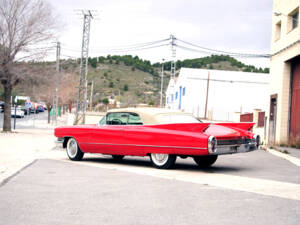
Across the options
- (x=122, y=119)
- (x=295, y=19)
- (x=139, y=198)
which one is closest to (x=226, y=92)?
(x=295, y=19)

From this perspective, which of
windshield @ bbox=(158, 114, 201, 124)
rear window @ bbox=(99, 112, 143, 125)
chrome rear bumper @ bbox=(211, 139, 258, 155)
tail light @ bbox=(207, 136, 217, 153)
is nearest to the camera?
tail light @ bbox=(207, 136, 217, 153)

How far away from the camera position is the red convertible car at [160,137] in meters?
9.08

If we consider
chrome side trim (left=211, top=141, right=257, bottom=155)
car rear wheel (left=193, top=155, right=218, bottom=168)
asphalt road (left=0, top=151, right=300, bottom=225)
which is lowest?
asphalt road (left=0, top=151, right=300, bottom=225)

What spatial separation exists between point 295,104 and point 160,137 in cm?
1322

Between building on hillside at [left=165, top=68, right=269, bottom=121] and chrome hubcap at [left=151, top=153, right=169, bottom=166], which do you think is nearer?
chrome hubcap at [left=151, top=153, right=169, bottom=166]

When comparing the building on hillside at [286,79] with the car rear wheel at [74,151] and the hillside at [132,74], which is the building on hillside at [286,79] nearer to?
the car rear wheel at [74,151]

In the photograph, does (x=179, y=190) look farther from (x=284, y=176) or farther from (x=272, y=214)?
(x=284, y=176)

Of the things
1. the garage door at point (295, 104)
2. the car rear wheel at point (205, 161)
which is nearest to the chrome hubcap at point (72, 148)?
the car rear wheel at point (205, 161)

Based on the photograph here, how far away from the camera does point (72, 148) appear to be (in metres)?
11.7

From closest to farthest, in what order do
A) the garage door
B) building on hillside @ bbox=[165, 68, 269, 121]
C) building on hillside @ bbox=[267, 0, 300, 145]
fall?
the garage door → building on hillside @ bbox=[267, 0, 300, 145] → building on hillside @ bbox=[165, 68, 269, 121]

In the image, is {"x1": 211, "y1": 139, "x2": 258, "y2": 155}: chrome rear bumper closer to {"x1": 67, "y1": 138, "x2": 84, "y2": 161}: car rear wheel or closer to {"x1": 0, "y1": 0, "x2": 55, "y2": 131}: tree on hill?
{"x1": 67, "y1": 138, "x2": 84, "y2": 161}: car rear wheel

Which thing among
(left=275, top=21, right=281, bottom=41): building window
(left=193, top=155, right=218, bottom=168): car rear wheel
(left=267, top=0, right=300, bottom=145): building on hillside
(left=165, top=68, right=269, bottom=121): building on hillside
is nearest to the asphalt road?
(left=193, top=155, right=218, bottom=168): car rear wheel

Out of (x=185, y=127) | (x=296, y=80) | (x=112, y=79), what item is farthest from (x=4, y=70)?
(x=112, y=79)

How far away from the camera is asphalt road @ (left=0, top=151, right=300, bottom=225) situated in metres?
5.21
